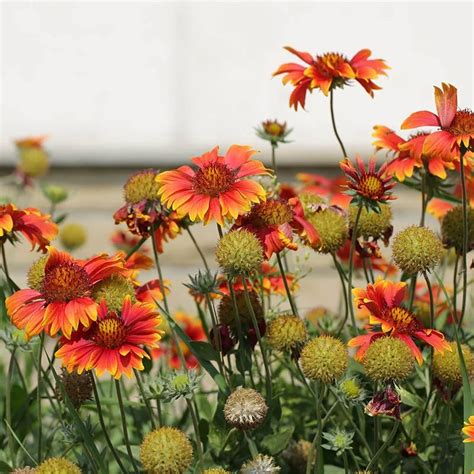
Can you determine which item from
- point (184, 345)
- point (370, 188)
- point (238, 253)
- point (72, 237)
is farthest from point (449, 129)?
point (72, 237)

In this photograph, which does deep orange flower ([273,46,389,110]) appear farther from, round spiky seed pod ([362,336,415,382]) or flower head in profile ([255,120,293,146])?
round spiky seed pod ([362,336,415,382])

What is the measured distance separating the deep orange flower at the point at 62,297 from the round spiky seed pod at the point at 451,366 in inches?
18.1

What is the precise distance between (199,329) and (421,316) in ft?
2.25

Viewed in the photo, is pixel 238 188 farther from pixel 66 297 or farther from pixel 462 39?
pixel 462 39

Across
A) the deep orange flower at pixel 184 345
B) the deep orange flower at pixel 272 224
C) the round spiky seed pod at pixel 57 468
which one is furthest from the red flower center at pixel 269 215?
the deep orange flower at pixel 184 345

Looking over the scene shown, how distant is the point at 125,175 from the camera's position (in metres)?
3.75

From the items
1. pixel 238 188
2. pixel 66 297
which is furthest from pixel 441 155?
pixel 66 297

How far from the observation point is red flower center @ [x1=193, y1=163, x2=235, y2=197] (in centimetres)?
134

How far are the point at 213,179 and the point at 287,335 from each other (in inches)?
9.3

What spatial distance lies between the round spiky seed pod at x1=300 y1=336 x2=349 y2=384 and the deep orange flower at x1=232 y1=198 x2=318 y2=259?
18cm

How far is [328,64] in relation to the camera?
62.1 inches

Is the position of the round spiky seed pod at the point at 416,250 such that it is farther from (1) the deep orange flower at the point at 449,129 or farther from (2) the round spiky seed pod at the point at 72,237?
(2) the round spiky seed pod at the point at 72,237

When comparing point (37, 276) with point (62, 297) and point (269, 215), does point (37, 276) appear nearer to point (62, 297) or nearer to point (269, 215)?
point (62, 297)

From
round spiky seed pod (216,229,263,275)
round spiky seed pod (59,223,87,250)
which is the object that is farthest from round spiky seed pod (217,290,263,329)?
round spiky seed pod (59,223,87,250)
